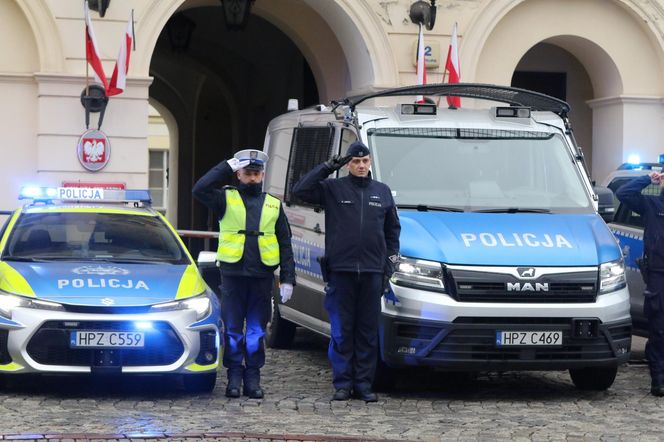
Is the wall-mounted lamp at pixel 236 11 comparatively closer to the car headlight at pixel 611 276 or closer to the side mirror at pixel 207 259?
the side mirror at pixel 207 259

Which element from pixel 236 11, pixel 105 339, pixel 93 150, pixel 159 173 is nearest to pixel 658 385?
pixel 105 339

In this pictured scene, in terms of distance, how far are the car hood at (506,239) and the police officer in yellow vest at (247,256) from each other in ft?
2.85

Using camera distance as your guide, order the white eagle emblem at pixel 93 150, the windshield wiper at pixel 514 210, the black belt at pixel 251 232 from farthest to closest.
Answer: the white eagle emblem at pixel 93 150
the windshield wiper at pixel 514 210
the black belt at pixel 251 232

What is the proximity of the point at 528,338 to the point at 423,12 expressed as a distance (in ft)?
30.1

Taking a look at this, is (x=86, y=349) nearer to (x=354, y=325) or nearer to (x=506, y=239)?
(x=354, y=325)

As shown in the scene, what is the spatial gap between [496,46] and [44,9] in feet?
19.5

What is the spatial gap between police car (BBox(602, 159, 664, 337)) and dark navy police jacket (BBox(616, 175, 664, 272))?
1137mm

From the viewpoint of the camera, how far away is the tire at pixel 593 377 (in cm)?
992

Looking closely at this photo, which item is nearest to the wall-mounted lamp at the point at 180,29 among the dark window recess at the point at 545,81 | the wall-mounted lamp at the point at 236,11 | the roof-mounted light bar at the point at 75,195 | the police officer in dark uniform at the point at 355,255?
the wall-mounted lamp at the point at 236,11

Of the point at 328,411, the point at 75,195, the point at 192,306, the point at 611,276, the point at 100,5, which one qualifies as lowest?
the point at 328,411

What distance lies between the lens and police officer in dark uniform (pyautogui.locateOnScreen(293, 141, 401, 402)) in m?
9.28

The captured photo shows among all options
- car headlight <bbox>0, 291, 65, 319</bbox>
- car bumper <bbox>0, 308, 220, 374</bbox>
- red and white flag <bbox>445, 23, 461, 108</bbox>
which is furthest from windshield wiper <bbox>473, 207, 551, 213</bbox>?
red and white flag <bbox>445, 23, 461, 108</bbox>

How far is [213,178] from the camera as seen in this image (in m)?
9.29

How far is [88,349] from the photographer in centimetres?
893
